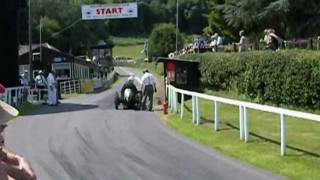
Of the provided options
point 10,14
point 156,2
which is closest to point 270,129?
point 10,14

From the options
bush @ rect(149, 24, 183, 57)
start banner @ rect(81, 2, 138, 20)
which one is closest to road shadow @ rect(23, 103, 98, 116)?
start banner @ rect(81, 2, 138, 20)

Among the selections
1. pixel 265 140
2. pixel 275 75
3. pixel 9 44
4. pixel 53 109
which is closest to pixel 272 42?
pixel 275 75

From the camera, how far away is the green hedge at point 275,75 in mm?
22109

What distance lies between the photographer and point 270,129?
61.3 feet

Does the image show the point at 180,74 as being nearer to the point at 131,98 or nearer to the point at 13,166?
the point at 131,98

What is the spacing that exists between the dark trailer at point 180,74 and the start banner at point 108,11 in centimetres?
2909

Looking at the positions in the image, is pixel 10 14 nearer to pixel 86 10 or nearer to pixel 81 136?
pixel 81 136

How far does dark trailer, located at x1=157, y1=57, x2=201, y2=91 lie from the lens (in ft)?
110

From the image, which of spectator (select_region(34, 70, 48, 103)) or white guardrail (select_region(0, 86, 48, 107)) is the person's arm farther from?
spectator (select_region(34, 70, 48, 103))

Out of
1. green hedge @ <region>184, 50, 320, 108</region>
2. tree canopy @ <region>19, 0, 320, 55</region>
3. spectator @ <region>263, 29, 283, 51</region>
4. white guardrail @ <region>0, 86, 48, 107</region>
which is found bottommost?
white guardrail @ <region>0, 86, 48, 107</region>

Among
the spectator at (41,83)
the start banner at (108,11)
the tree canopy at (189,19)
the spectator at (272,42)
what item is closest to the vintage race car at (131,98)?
the spectator at (272,42)

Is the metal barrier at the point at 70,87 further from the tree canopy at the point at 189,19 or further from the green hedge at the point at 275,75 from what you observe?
the green hedge at the point at 275,75

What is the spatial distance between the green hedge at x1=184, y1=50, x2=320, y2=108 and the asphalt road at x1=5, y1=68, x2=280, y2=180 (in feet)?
14.9

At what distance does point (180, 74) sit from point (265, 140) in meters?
17.7
